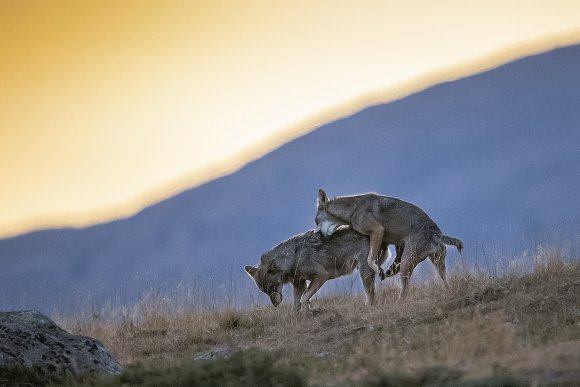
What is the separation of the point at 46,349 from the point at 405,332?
4.64 meters

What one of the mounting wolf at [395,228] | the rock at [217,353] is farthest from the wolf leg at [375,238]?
the rock at [217,353]

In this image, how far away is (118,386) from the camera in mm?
11242

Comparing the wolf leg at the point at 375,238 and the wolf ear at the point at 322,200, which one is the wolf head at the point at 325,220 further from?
the wolf leg at the point at 375,238

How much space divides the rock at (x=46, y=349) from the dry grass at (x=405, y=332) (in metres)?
0.86

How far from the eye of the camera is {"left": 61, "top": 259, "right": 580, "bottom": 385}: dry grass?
33.7 ft

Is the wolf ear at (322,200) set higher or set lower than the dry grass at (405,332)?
higher

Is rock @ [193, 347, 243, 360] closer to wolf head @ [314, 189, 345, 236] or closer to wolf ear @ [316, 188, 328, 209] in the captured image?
wolf head @ [314, 189, 345, 236]

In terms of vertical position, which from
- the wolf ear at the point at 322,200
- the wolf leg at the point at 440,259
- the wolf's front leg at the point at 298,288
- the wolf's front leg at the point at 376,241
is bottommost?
the wolf leg at the point at 440,259

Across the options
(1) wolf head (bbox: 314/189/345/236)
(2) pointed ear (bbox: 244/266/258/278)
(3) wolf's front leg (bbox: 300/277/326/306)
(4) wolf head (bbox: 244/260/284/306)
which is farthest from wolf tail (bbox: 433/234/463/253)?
(2) pointed ear (bbox: 244/266/258/278)

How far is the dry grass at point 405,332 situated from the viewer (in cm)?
1027

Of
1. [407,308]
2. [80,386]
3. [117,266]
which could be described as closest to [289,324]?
[407,308]

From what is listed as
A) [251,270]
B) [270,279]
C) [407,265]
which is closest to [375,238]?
[407,265]

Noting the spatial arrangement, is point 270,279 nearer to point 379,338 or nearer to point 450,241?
point 450,241

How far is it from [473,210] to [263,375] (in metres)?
→ 61.8
